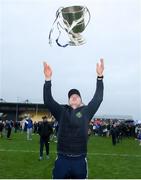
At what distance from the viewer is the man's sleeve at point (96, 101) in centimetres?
695

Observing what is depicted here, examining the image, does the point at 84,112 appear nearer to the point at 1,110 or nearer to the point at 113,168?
the point at 113,168

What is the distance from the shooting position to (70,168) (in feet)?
21.8

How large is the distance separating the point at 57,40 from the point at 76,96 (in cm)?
168

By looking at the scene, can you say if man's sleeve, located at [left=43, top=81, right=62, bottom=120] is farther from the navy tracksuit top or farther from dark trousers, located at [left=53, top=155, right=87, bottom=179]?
dark trousers, located at [left=53, top=155, right=87, bottom=179]

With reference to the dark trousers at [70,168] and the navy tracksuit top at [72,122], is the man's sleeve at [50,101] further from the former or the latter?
the dark trousers at [70,168]

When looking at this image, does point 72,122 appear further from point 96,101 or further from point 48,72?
point 48,72

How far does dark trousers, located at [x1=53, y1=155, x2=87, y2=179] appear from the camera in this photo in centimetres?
664

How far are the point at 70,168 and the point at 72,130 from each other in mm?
496

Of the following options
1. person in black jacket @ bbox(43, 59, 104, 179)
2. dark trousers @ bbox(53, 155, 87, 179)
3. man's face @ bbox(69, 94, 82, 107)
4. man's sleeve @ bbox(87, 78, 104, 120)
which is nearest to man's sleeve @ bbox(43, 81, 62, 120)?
person in black jacket @ bbox(43, 59, 104, 179)

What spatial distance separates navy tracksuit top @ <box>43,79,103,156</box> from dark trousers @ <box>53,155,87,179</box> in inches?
3.1

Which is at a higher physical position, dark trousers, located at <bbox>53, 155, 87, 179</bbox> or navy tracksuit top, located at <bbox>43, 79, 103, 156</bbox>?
navy tracksuit top, located at <bbox>43, 79, 103, 156</bbox>

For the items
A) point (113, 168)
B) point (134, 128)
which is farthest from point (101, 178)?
point (134, 128)

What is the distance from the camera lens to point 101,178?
46.1 ft

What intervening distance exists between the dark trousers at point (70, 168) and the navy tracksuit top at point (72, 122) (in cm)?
8
